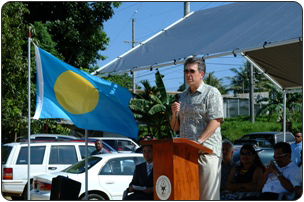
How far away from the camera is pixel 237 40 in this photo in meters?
6.73

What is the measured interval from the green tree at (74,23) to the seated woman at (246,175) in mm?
16077

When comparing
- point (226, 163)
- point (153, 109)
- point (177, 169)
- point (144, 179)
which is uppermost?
point (153, 109)

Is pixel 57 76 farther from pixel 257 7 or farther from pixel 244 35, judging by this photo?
pixel 257 7

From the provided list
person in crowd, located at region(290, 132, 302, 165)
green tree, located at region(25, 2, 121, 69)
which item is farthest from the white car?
green tree, located at region(25, 2, 121, 69)

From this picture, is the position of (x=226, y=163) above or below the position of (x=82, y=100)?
below

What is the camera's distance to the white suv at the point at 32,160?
41.1 ft

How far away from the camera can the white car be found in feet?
32.4

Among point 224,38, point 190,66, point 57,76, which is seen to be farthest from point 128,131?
point 190,66

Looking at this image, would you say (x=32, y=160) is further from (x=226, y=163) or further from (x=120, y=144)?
(x=120, y=144)

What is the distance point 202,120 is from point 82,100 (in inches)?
113

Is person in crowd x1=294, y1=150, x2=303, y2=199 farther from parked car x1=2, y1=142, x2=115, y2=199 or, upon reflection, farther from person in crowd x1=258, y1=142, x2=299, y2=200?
parked car x1=2, y1=142, x2=115, y2=199

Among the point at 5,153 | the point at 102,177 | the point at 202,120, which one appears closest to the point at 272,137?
the point at 5,153

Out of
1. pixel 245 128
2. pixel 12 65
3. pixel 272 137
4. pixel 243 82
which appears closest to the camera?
pixel 12 65

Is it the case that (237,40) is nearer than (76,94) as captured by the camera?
Yes
